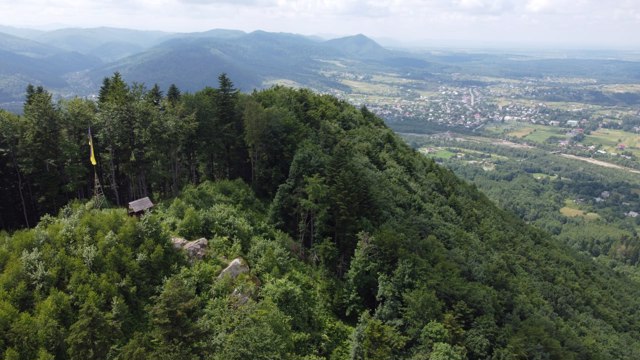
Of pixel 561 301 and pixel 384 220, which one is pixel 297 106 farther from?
pixel 561 301

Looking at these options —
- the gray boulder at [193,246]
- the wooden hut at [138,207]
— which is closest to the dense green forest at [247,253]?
the gray boulder at [193,246]

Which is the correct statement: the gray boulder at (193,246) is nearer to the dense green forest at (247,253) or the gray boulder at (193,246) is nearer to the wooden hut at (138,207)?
the dense green forest at (247,253)

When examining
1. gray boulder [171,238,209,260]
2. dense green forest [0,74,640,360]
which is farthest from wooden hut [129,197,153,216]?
gray boulder [171,238,209,260]

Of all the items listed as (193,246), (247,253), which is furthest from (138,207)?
(247,253)

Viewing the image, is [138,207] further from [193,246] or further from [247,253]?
[247,253]

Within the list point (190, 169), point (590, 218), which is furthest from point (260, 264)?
point (590, 218)

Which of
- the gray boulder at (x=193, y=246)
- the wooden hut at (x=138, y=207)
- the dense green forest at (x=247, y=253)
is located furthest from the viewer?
the wooden hut at (x=138, y=207)

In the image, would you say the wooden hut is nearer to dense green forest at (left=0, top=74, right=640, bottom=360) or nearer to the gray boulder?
dense green forest at (left=0, top=74, right=640, bottom=360)

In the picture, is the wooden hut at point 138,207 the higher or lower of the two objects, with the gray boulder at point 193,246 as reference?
higher
